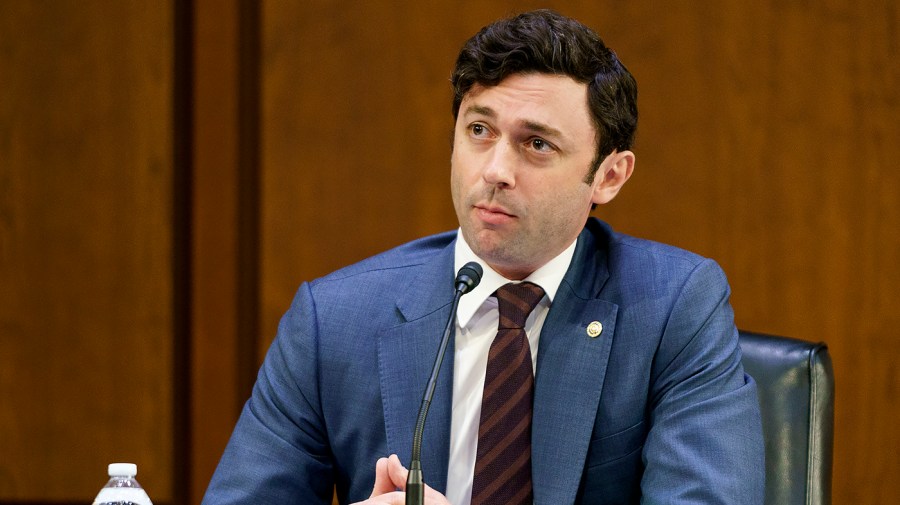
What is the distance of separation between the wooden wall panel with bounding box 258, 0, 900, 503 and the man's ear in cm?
104

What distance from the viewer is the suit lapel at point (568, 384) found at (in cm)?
171

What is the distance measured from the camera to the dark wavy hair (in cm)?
177

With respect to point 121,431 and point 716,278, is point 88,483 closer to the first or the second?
point 121,431

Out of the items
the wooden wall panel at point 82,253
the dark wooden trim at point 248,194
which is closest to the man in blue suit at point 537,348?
the dark wooden trim at point 248,194

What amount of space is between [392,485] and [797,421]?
0.68 m

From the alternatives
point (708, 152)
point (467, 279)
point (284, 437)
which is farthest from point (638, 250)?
point (708, 152)

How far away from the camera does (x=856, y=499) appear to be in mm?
2895

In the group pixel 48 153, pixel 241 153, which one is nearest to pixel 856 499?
pixel 241 153

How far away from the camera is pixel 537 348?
5.99 feet

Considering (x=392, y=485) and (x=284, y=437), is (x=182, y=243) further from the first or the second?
(x=392, y=485)

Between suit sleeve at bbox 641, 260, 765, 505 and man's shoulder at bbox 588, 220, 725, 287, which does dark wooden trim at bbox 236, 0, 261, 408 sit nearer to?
man's shoulder at bbox 588, 220, 725, 287

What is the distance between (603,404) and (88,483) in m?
1.98

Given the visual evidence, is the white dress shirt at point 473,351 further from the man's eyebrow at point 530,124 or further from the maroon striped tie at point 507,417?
the man's eyebrow at point 530,124

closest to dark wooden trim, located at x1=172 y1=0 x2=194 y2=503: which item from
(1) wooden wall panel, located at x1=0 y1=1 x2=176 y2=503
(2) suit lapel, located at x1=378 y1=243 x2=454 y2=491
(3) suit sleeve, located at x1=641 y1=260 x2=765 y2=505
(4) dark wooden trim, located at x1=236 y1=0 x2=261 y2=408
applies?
(1) wooden wall panel, located at x1=0 y1=1 x2=176 y2=503
